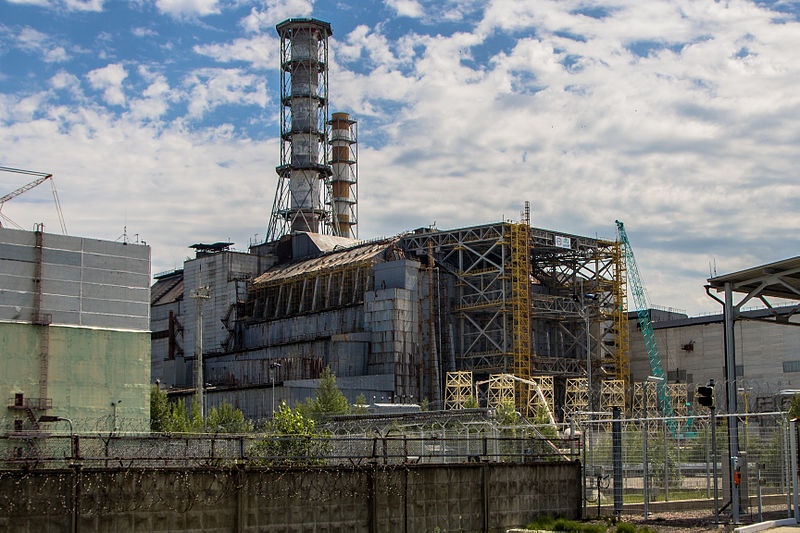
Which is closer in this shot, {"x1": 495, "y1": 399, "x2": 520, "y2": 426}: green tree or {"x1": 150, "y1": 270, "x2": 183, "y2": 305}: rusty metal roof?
{"x1": 495, "y1": 399, "x2": 520, "y2": 426}: green tree

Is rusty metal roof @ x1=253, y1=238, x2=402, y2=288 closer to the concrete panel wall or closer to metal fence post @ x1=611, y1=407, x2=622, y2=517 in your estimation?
the concrete panel wall

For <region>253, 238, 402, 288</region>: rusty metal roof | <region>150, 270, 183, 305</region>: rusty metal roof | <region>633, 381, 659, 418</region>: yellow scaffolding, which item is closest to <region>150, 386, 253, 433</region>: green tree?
<region>253, 238, 402, 288</region>: rusty metal roof

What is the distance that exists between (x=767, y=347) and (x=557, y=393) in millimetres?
23271

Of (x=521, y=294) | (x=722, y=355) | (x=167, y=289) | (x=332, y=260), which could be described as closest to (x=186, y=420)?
(x=521, y=294)

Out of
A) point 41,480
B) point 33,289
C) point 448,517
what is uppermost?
point 33,289

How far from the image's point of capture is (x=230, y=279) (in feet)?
386

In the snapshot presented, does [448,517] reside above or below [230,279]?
below

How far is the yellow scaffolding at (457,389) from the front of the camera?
90625 mm

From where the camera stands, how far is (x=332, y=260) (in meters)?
110

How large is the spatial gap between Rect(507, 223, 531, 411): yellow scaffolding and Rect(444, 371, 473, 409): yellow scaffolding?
204 inches

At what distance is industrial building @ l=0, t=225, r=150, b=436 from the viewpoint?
172ft

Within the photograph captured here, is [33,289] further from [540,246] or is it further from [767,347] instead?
[767,347]

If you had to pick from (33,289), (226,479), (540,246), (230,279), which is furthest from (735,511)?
(230,279)

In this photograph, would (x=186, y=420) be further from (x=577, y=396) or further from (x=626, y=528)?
(x=626, y=528)
